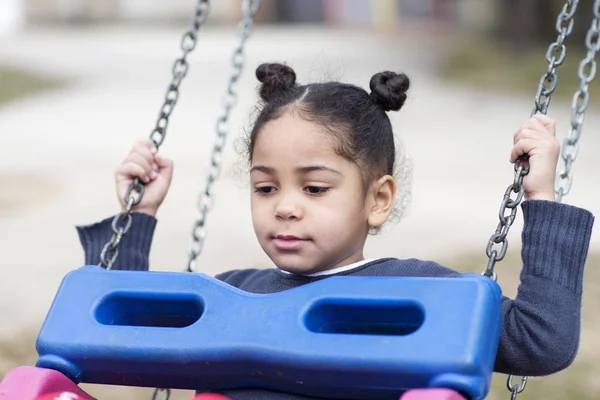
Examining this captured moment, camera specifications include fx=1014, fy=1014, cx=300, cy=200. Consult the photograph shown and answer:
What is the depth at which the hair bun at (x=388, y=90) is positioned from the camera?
1.99 m

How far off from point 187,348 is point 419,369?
40 cm

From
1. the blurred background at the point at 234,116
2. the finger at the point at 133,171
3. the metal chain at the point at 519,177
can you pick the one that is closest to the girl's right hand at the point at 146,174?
the finger at the point at 133,171

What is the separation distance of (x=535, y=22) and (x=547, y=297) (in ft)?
38.8

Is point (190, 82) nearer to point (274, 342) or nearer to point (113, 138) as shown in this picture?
point (113, 138)

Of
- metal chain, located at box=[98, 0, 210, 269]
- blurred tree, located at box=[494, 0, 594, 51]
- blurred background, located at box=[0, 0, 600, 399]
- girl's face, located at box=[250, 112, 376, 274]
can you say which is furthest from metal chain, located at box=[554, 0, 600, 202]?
blurred tree, located at box=[494, 0, 594, 51]

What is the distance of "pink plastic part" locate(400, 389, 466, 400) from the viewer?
1493mm

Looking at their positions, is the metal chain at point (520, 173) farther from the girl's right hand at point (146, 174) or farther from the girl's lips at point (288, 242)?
the girl's right hand at point (146, 174)

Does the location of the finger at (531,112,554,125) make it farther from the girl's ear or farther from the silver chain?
the girl's ear

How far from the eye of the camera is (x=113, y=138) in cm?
952

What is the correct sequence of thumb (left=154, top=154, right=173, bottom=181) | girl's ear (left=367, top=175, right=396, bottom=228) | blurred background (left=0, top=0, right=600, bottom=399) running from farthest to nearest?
blurred background (left=0, top=0, right=600, bottom=399)
thumb (left=154, top=154, right=173, bottom=181)
girl's ear (left=367, top=175, right=396, bottom=228)

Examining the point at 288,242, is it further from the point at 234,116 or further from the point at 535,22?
the point at 535,22

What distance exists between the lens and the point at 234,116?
34.7 feet

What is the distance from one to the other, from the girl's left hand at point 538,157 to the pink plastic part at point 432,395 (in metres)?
0.48

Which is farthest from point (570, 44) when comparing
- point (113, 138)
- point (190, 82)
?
point (113, 138)
